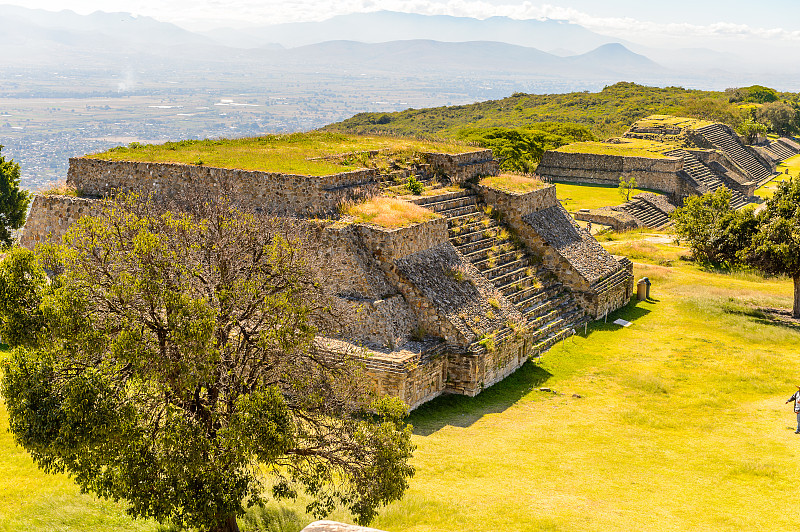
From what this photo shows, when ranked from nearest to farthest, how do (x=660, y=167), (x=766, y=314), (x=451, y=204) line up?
(x=451, y=204)
(x=766, y=314)
(x=660, y=167)

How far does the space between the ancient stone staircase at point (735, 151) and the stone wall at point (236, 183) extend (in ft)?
195

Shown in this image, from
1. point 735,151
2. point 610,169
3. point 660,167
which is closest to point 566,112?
point 735,151

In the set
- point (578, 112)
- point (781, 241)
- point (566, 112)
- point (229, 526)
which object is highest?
point (578, 112)

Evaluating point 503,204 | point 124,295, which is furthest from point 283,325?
point 503,204

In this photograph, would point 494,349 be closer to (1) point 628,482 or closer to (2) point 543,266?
(1) point 628,482

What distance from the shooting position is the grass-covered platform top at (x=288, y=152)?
21.4 meters

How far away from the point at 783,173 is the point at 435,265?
219ft

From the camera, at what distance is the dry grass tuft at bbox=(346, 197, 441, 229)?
61.4 feet

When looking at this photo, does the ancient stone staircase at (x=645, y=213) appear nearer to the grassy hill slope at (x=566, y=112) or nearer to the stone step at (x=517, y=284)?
the stone step at (x=517, y=284)

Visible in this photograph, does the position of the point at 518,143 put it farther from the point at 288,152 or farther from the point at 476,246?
the point at 476,246

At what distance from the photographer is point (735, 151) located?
74.1 meters

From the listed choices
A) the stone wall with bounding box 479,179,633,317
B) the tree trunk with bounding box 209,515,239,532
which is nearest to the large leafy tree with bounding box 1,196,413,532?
the tree trunk with bounding box 209,515,239,532

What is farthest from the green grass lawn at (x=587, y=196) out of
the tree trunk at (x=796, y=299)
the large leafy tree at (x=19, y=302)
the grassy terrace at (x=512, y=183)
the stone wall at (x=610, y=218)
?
the large leafy tree at (x=19, y=302)

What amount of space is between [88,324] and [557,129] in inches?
3128
